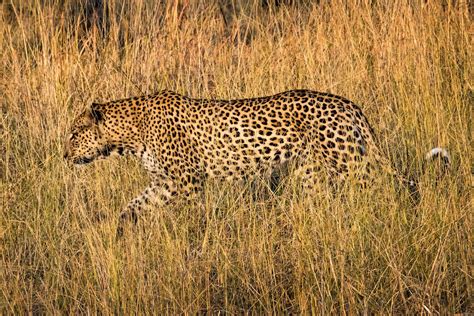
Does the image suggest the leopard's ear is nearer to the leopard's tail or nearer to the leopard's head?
the leopard's head

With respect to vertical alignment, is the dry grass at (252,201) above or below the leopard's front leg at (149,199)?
above

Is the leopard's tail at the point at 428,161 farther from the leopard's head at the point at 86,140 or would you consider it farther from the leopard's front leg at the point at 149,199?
the leopard's head at the point at 86,140

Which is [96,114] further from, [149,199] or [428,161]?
[428,161]

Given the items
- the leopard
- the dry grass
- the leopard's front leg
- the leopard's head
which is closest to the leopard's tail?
the leopard

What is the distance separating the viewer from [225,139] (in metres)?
6.33

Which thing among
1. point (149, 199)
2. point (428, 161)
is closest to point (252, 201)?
point (149, 199)

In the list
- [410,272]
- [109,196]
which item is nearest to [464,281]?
[410,272]

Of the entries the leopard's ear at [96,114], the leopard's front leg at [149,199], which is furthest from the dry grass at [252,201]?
the leopard's ear at [96,114]

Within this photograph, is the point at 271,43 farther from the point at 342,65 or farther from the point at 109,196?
the point at 109,196

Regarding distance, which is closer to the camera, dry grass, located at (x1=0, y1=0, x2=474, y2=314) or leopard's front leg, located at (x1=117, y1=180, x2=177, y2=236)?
dry grass, located at (x1=0, y1=0, x2=474, y2=314)

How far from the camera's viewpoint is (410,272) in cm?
461

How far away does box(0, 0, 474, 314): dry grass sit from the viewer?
14.7ft

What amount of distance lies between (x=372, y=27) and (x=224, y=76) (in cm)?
139

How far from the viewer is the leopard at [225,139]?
5.98m
